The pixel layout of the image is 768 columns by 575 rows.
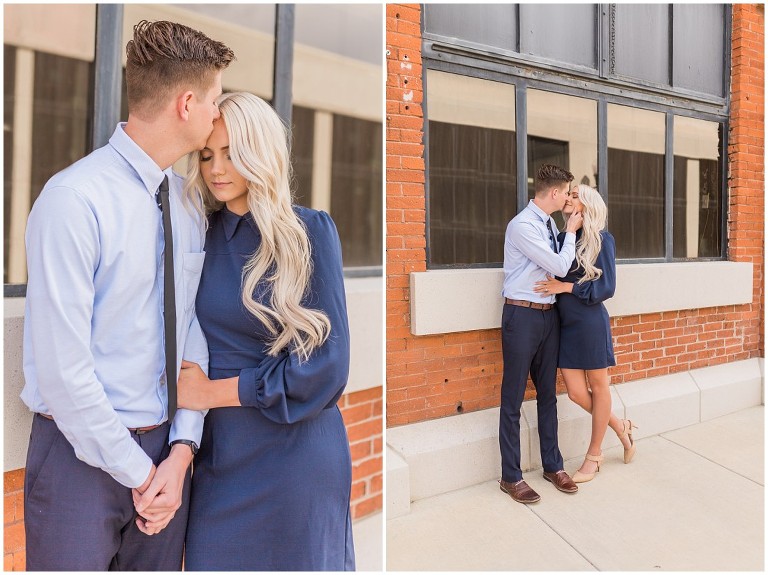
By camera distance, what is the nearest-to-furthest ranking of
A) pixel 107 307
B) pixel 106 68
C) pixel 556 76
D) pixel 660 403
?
1. pixel 107 307
2. pixel 106 68
3. pixel 556 76
4. pixel 660 403

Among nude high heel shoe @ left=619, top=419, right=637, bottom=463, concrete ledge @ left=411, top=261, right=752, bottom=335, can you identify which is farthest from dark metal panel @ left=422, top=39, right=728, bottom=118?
nude high heel shoe @ left=619, top=419, right=637, bottom=463

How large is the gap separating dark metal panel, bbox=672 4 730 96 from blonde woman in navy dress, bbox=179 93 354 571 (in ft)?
13.0

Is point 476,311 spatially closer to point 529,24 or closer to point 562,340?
point 562,340

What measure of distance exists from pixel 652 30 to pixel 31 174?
4.51m

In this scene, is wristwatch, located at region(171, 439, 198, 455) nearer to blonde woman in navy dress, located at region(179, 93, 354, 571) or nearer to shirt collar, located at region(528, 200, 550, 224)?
blonde woman in navy dress, located at region(179, 93, 354, 571)

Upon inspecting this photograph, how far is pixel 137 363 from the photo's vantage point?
5.50 ft

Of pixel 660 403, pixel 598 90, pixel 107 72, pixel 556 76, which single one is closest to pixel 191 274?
pixel 107 72

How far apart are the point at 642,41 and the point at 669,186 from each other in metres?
1.16

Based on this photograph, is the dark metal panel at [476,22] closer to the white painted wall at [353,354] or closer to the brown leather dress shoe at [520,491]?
the white painted wall at [353,354]

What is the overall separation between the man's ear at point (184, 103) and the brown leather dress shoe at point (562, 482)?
2957 mm

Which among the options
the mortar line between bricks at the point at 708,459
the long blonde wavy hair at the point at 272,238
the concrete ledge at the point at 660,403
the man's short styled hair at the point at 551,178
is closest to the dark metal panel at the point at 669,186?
the concrete ledge at the point at 660,403

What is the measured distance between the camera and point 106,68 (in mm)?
2469

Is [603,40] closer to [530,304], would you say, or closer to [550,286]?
[550,286]

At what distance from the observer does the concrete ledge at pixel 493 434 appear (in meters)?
3.28
